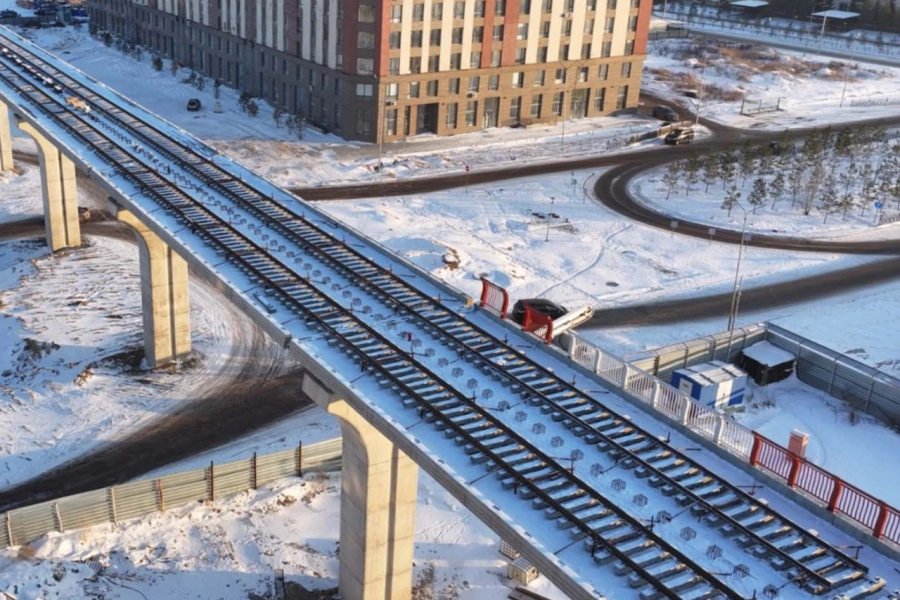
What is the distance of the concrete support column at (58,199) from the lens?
5131 cm

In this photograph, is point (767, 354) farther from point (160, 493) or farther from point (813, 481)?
point (160, 493)

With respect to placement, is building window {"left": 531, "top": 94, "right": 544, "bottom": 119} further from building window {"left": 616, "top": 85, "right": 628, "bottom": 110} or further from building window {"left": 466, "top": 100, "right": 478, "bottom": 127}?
building window {"left": 616, "top": 85, "right": 628, "bottom": 110}

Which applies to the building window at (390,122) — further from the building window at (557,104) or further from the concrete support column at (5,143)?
the concrete support column at (5,143)

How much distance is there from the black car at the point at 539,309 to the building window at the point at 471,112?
37610mm

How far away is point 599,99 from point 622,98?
3.14 m

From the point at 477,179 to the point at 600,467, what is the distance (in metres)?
47.2

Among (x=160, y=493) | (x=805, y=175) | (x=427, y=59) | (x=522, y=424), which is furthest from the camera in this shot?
(x=427, y=59)

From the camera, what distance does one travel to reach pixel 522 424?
22328mm

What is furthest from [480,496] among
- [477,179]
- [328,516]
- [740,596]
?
[477,179]

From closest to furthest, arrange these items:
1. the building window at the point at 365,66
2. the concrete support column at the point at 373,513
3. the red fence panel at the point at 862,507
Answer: the red fence panel at the point at 862,507 → the concrete support column at the point at 373,513 → the building window at the point at 365,66

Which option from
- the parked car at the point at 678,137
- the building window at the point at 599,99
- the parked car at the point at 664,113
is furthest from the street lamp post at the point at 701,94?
the building window at the point at 599,99

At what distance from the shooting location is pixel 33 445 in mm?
34500

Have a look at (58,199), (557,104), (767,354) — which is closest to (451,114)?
(557,104)

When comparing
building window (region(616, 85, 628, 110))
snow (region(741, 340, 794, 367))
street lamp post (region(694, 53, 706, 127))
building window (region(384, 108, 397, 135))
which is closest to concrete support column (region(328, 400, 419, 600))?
snow (region(741, 340, 794, 367))
